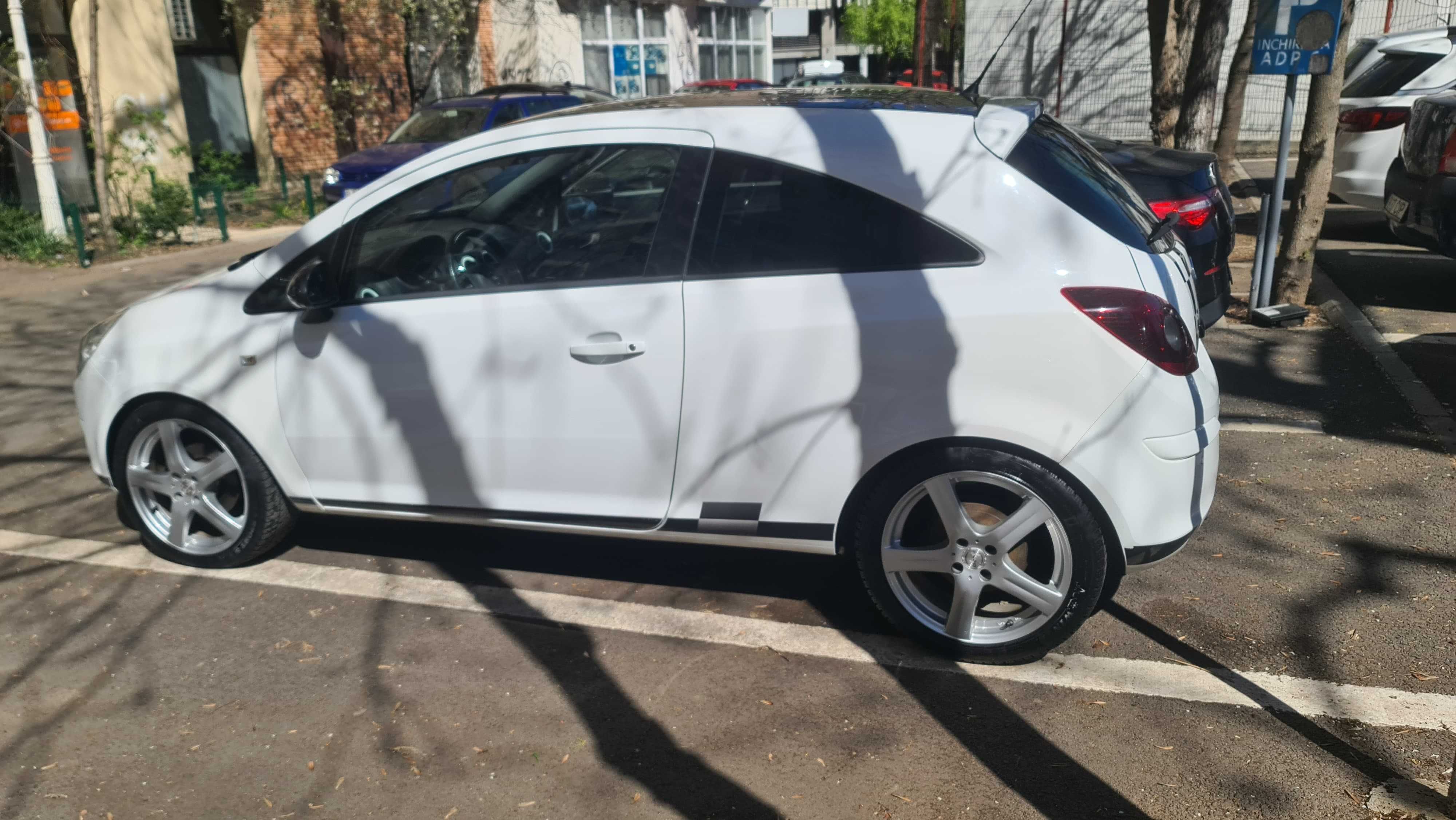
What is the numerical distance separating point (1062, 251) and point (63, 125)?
13.4 m

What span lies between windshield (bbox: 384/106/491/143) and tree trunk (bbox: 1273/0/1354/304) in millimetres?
9673

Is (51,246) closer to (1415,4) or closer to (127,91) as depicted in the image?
(127,91)

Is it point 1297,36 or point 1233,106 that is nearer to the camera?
point 1297,36

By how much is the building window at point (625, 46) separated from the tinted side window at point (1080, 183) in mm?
23629

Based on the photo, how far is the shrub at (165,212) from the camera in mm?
13555

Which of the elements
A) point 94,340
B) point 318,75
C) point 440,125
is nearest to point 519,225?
point 94,340

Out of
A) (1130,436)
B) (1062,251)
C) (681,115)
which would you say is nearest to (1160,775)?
(1130,436)

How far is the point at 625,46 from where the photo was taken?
28.5 metres

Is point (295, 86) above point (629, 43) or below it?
below

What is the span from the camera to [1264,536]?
4.75m

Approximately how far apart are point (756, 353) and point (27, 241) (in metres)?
12.4

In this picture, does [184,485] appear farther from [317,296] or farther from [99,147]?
[99,147]

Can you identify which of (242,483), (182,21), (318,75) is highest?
(182,21)

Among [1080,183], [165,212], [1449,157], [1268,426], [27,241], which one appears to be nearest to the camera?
[1080,183]
